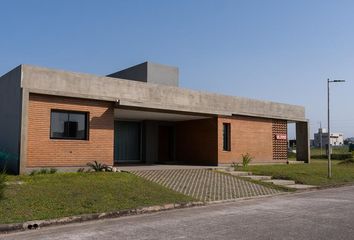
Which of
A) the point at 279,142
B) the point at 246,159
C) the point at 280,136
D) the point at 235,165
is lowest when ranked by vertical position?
the point at 235,165

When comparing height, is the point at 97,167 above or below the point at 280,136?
below

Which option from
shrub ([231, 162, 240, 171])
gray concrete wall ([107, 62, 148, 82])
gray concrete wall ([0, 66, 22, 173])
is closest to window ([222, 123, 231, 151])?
shrub ([231, 162, 240, 171])

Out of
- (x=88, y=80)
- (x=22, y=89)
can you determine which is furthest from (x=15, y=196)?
(x=88, y=80)

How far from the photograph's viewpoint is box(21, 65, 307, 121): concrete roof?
16.7 m

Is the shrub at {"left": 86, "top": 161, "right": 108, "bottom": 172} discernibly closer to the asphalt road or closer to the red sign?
the asphalt road

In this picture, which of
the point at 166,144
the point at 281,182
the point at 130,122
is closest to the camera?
the point at 281,182

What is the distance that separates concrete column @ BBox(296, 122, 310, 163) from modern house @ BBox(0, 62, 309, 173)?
0.08 metres

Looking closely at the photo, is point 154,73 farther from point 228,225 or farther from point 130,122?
point 228,225

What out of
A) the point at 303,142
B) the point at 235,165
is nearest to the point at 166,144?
the point at 235,165

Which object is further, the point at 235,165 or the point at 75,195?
the point at 235,165

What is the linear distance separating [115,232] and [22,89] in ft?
30.7

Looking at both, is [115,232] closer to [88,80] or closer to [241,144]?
[88,80]

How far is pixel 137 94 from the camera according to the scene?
2002 centimetres

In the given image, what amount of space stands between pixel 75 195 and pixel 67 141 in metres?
5.52
